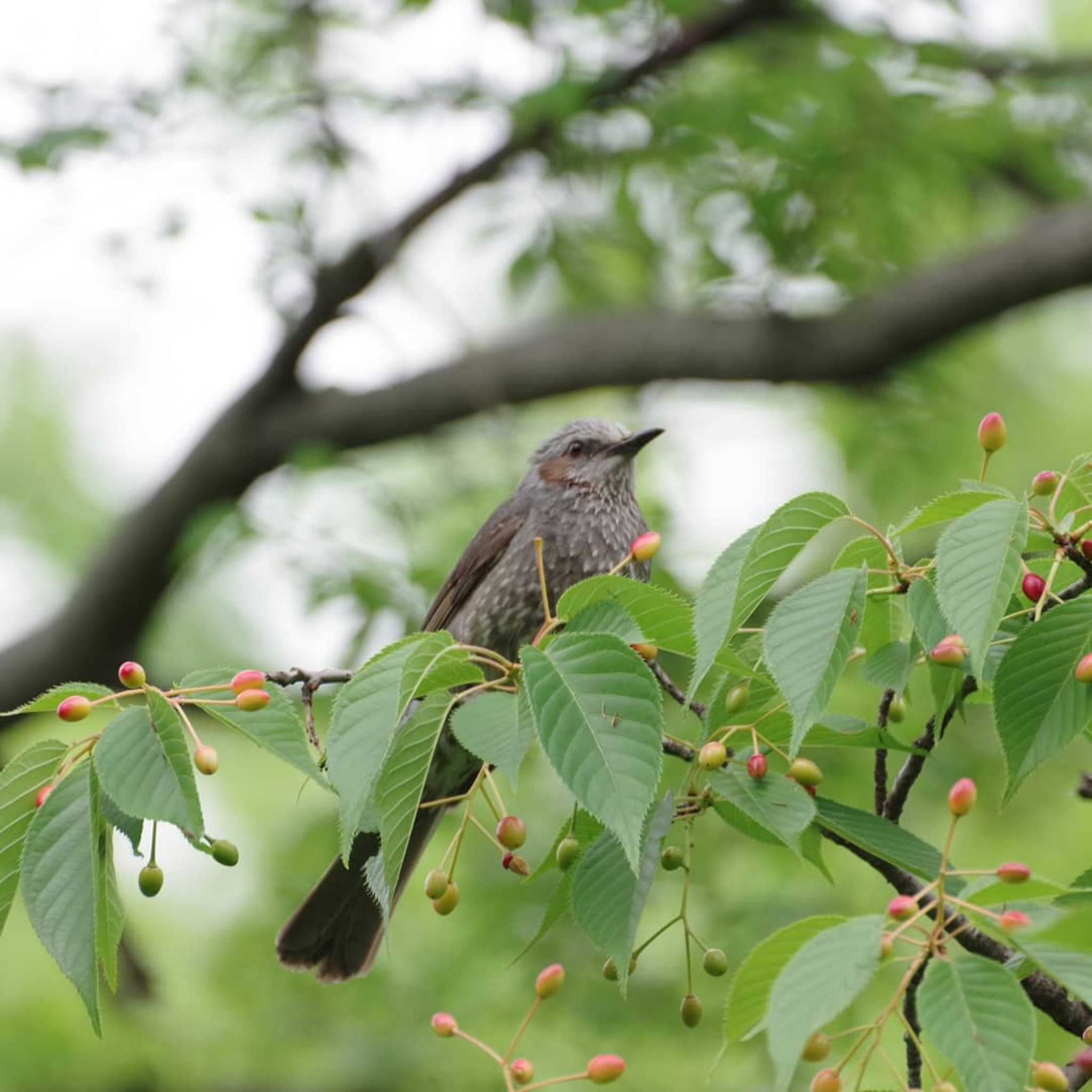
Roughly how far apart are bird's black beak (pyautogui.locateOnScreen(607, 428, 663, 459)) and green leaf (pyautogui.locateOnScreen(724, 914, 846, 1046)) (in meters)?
2.88

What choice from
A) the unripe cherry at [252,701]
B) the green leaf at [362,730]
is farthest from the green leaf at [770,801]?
the unripe cherry at [252,701]

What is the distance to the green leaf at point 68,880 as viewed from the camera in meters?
1.76

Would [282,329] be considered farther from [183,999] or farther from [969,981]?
[969,981]

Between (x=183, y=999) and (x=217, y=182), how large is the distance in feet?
14.1

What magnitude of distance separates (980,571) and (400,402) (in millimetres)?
5161

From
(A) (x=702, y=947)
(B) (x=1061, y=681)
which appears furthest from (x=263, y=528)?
(B) (x=1061, y=681)

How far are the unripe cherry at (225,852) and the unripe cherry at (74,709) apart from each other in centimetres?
26

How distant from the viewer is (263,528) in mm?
5586

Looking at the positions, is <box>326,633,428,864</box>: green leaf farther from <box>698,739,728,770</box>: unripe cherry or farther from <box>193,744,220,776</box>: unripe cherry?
<box>698,739,728,770</box>: unripe cherry

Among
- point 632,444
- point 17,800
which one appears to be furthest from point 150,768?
point 632,444

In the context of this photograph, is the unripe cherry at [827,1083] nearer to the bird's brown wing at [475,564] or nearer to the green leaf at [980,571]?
the green leaf at [980,571]

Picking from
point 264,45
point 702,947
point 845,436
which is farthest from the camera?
point 845,436

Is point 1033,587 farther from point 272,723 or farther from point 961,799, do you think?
point 272,723

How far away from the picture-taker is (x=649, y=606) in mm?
2023
